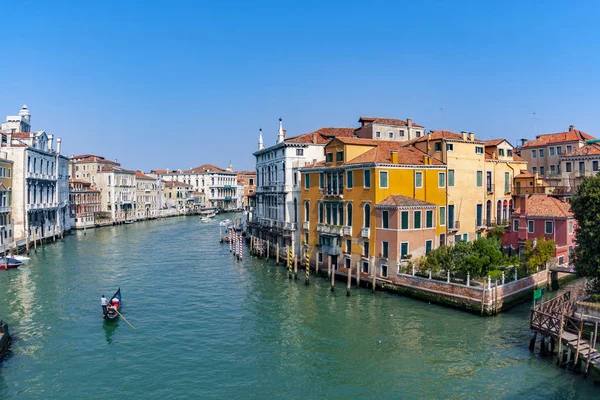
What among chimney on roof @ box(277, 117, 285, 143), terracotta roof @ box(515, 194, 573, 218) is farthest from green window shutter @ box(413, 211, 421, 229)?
chimney on roof @ box(277, 117, 285, 143)

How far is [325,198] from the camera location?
27.7 meters

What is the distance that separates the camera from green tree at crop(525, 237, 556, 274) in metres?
23.5

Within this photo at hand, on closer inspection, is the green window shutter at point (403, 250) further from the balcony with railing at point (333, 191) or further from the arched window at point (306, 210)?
the arched window at point (306, 210)

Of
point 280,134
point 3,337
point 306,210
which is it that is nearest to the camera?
point 3,337

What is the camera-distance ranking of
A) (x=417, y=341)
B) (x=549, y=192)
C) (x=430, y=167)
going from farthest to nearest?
(x=549, y=192) → (x=430, y=167) → (x=417, y=341)

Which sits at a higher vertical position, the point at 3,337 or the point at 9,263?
the point at 9,263

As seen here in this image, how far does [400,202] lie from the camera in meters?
23.3

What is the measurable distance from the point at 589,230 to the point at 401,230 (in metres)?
7.80

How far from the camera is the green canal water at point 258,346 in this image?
1380cm

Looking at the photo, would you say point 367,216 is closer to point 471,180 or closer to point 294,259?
point 294,259

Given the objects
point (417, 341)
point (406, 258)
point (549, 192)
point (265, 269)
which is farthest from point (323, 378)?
point (549, 192)

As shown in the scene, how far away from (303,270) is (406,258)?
27.8 ft

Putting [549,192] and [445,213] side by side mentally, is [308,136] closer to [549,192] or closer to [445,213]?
[445,213]

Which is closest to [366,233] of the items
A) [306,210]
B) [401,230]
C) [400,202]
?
[401,230]
